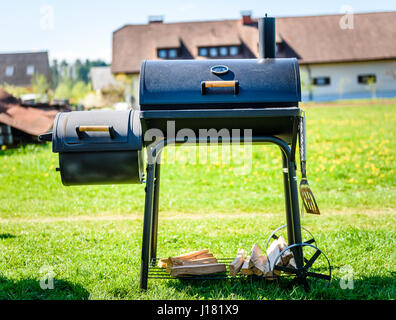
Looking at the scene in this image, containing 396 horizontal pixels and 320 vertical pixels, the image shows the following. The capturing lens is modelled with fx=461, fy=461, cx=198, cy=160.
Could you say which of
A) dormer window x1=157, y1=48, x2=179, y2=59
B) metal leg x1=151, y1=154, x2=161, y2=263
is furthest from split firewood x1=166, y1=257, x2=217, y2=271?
dormer window x1=157, y1=48, x2=179, y2=59

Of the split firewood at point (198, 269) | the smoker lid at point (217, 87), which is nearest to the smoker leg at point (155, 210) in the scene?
the split firewood at point (198, 269)

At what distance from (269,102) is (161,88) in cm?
86

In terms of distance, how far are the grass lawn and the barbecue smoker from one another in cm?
48

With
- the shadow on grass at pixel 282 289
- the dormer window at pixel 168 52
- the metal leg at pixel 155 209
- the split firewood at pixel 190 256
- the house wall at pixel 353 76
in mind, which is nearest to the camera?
the shadow on grass at pixel 282 289

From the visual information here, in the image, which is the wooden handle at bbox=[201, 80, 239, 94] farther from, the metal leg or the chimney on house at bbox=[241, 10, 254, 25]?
the chimney on house at bbox=[241, 10, 254, 25]

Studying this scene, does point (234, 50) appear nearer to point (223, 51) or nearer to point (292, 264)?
point (223, 51)

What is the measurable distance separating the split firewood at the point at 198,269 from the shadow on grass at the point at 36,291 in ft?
2.46

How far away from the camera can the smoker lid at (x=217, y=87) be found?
142 inches

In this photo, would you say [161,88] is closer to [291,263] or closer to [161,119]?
[161,119]

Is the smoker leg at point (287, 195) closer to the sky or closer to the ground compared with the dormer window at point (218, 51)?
closer to the ground

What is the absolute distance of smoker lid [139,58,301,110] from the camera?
11.9 ft

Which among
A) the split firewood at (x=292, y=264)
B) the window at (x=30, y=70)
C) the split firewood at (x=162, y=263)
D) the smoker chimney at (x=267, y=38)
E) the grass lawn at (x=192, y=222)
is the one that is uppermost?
the window at (x=30, y=70)

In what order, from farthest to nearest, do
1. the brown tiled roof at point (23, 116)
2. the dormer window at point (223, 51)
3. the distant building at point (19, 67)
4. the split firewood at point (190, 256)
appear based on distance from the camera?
the dormer window at point (223, 51) → the distant building at point (19, 67) → the brown tiled roof at point (23, 116) → the split firewood at point (190, 256)

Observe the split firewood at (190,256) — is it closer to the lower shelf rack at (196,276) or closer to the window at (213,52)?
the lower shelf rack at (196,276)
